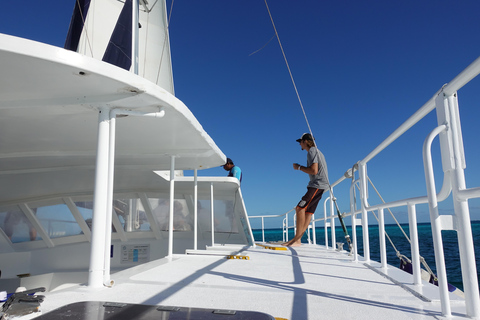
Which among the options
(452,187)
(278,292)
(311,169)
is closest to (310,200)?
(311,169)

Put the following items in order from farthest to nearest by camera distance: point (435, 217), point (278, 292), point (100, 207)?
point (100, 207) < point (278, 292) < point (435, 217)

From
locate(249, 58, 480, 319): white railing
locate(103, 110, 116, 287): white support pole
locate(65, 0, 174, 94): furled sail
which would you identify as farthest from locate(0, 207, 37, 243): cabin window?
locate(249, 58, 480, 319): white railing

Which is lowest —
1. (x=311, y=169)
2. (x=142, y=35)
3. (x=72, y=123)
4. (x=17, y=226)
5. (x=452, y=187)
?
(x=17, y=226)

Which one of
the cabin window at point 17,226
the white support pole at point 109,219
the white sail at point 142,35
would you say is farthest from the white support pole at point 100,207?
the cabin window at point 17,226

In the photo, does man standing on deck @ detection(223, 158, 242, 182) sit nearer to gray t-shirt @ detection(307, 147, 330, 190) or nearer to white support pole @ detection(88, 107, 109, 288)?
gray t-shirt @ detection(307, 147, 330, 190)

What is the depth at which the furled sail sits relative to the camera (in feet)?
21.3

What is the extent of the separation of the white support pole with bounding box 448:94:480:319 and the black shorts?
3524mm

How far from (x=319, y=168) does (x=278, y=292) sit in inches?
116

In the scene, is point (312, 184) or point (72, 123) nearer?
point (72, 123)

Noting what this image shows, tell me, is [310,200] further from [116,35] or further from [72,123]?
[116,35]

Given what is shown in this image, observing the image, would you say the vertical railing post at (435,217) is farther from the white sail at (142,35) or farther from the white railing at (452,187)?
the white sail at (142,35)

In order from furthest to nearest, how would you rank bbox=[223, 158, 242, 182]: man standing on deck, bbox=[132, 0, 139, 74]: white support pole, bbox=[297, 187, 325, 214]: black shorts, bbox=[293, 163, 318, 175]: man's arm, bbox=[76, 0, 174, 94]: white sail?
1. bbox=[76, 0, 174, 94]: white sail
2. bbox=[223, 158, 242, 182]: man standing on deck
3. bbox=[132, 0, 139, 74]: white support pole
4. bbox=[297, 187, 325, 214]: black shorts
5. bbox=[293, 163, 318, 175]: man's arm

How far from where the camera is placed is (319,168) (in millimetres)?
5004

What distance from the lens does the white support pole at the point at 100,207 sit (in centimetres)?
244
